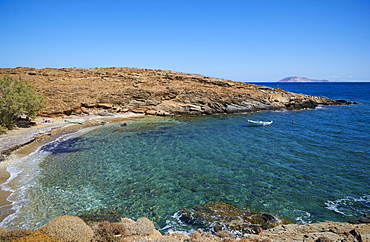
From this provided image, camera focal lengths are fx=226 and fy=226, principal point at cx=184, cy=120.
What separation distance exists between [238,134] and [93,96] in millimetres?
28832

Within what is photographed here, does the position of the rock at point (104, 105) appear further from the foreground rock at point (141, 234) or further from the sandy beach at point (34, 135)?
the foreground rock at point (141, 234)

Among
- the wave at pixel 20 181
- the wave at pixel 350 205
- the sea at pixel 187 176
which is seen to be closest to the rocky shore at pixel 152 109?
the wave at pixel 350 205

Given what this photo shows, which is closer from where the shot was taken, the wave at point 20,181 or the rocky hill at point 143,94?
the wave at point 20,181

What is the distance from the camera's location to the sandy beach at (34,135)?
16.8 meters

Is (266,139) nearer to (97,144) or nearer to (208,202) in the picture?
(208,202)

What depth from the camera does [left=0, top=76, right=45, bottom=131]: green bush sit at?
2650 cm

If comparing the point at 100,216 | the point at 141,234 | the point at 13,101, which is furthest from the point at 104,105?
the point at 141,234

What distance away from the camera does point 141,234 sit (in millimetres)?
8609

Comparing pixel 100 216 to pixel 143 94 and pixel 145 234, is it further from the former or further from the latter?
pixel 143 94

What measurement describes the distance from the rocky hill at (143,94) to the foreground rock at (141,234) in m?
34.8

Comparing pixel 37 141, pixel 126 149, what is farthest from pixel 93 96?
pixel 126 149

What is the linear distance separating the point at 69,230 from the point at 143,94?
38.6m

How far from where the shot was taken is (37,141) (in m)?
25.2

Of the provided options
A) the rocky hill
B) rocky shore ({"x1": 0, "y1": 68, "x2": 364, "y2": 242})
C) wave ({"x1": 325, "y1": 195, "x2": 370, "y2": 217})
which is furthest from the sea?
the rocky hill
